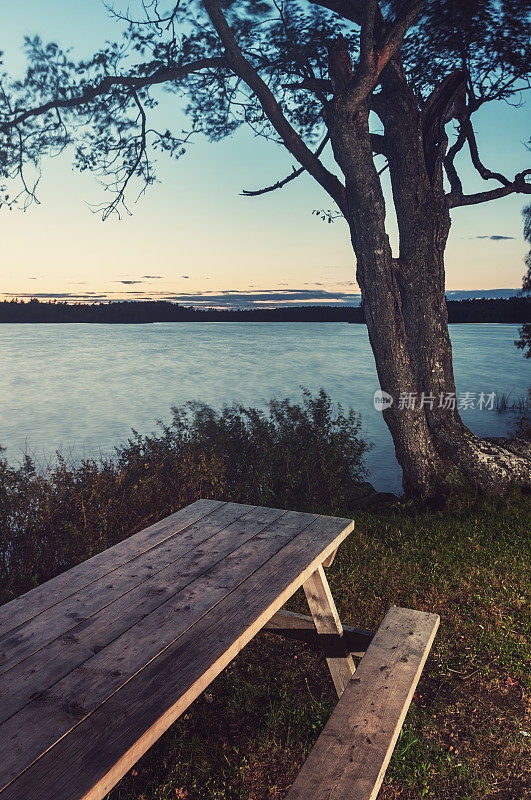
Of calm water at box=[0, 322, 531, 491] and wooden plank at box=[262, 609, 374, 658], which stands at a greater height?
wooden plank at box=[262, 609, 374, 658]

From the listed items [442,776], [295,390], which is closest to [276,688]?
[442,776]

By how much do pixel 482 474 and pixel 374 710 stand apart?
4.97 meters

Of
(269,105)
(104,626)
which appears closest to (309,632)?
(104,626)

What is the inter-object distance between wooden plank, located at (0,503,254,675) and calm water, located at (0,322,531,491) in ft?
25.7

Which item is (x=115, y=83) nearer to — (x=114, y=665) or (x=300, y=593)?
(x=300, y=593)

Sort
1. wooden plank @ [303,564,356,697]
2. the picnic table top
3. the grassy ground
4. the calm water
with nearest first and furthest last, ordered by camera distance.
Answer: the picnic table top < the grassy ground < wooden plank @ [303,564,356,697] < the calm water

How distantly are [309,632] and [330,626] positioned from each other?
22 cm

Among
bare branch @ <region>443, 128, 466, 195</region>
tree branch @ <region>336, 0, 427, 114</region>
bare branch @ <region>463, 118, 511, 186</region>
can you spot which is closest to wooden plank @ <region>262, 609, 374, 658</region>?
tree branch @ <region>336, 0, 427, 114</region>

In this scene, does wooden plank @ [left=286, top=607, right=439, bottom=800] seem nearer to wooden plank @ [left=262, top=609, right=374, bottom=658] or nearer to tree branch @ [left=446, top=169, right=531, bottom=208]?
wooden plank @ [left=262, top=609, right=374, bottom=658]

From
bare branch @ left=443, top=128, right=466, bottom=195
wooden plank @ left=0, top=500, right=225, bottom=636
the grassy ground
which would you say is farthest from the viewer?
bare branch @ left=443, top=128, right=466, bottom=195

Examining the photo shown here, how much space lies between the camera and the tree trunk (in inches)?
252

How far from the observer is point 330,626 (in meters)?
3.13

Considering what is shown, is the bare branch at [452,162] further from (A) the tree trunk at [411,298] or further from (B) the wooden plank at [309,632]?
(B) the wooden plank at [309,632]

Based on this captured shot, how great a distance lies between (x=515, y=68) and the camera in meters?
7.85
